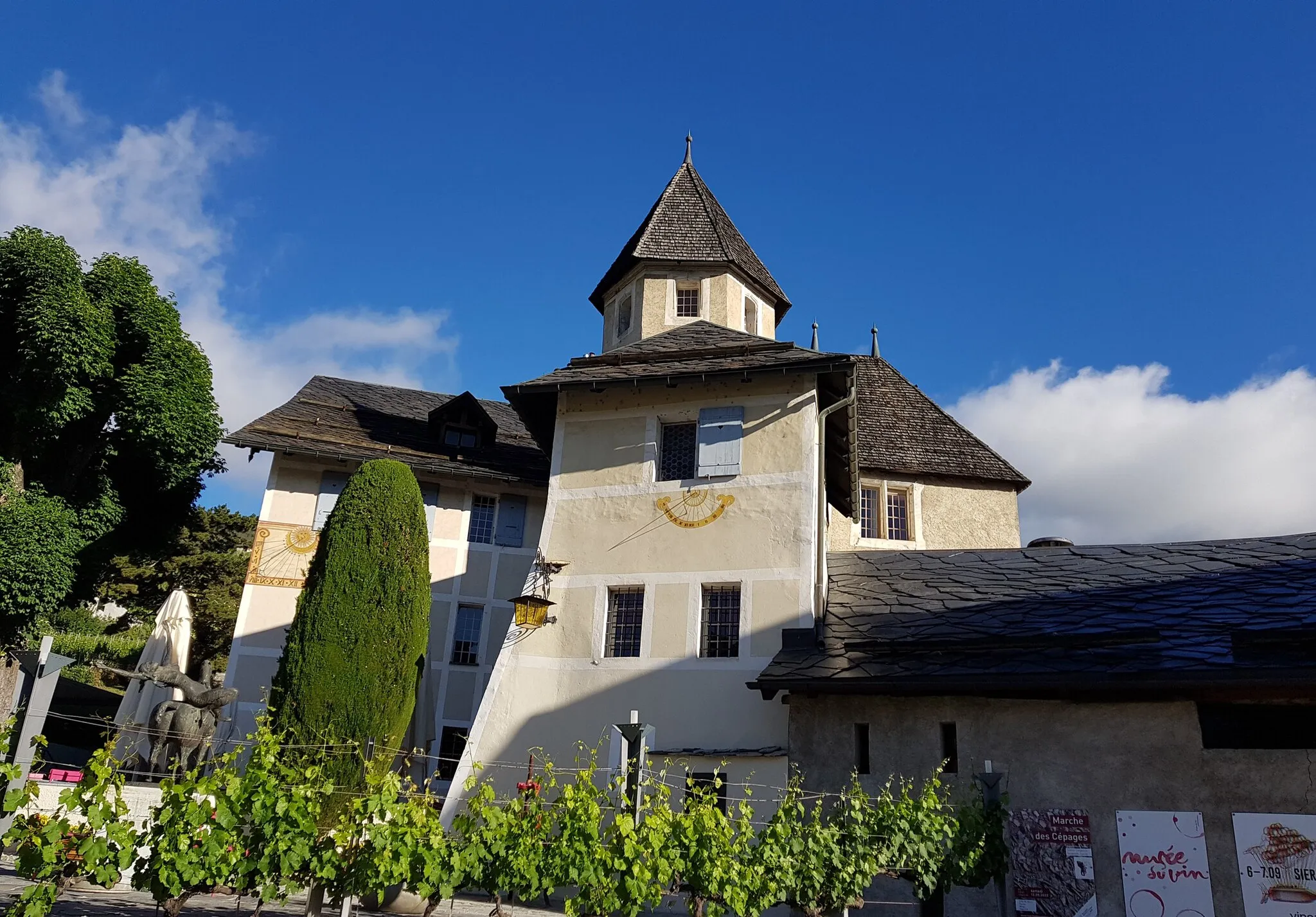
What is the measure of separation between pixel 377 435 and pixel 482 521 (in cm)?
307

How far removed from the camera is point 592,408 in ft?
53.1

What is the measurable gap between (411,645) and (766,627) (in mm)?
5761

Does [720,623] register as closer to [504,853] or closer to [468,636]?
[504,853]

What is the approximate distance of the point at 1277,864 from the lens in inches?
386

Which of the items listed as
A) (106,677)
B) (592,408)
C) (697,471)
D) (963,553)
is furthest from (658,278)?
(106,677)

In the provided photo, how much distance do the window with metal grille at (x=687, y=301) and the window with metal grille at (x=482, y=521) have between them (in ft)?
19.0

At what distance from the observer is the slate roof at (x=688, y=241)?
21484 mm

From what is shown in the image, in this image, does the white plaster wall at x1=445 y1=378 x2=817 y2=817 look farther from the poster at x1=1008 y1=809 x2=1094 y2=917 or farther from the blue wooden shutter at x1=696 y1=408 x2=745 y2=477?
the poster at x1=1008 y1=809 x2=1094 y2=917

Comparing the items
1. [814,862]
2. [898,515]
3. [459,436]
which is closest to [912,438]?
[898,515]

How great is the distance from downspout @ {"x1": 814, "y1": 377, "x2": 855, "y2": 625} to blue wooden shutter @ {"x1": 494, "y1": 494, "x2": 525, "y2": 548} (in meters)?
6.73

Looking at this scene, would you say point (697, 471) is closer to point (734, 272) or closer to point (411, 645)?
point (411, 645)

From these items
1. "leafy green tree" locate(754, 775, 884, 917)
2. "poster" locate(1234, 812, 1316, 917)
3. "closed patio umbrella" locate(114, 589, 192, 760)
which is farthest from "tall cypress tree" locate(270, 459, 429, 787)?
"poster" locate(1234, 812, 1316, 917)

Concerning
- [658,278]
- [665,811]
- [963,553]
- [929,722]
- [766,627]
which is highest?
[658,278]

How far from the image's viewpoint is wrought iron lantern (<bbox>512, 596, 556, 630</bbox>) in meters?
14.6
